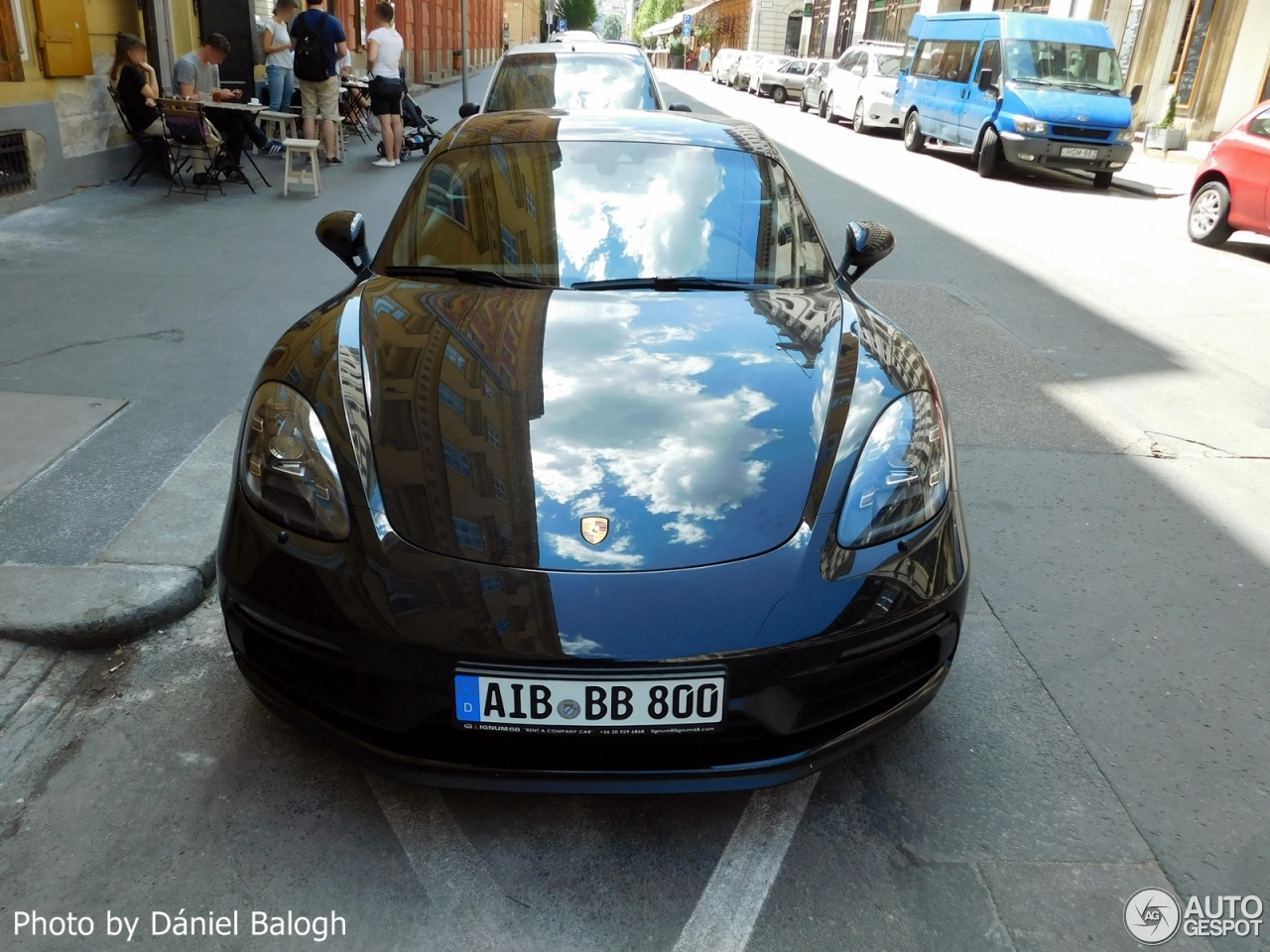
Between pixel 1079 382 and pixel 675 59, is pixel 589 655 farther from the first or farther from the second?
pixel 675 59

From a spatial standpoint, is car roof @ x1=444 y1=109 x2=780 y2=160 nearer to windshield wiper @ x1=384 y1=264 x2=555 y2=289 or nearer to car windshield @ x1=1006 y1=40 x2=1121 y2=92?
windshield wiper @ x1=384 y1=264 x2=555 y2=289

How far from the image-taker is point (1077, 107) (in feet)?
47.6

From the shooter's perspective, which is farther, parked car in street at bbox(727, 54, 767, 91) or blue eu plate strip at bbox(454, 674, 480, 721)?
parked car in street at bbox(727, 54, 767, 91)

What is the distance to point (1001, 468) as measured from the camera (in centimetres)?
Answer: 466

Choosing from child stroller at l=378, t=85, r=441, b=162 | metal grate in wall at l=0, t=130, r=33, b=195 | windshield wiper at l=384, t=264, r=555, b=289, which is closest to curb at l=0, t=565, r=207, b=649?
windshield wiper at l=384, t=264, r=555, b=289

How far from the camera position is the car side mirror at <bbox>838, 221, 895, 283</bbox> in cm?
381

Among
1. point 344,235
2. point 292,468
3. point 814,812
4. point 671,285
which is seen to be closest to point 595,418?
point 292,468

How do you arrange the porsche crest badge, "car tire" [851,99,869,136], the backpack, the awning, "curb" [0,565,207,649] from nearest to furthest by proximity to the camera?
the porsche crest badge < "curb" [0,565,207,649] < the backpack < "car tire" [851,99,869,136] < the awning

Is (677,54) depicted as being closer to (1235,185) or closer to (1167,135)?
(1167,135)

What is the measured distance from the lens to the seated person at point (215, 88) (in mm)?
10461

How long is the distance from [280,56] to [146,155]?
338 cm

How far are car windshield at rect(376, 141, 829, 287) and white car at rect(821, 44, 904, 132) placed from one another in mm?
19025

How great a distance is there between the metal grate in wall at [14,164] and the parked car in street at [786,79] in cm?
2991

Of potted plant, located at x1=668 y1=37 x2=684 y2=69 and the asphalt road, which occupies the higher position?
the asphalt road
